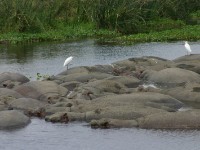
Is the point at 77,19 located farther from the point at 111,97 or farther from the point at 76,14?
the point at 111,97

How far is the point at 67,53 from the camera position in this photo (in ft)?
93.7

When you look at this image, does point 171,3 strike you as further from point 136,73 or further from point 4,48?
point 136,73

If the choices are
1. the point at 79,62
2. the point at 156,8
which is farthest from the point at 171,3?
the point at 79,62

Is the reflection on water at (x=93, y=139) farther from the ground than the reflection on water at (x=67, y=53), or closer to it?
closer to it

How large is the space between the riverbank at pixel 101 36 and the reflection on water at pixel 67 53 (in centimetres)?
133

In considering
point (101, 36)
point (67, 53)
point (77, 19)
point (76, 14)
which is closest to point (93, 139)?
point (67, 53)

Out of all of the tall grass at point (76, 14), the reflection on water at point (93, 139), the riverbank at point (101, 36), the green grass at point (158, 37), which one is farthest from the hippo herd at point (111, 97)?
the tall grass at point (76, 14)

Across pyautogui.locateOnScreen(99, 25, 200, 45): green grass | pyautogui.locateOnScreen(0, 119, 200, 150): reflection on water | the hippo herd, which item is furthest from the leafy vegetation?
pyautogui.locateOnScreen(0, 119, 200, 150): reflection on water

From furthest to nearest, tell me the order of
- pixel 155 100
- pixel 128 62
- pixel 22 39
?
pixel 22 39
pixel 128 62
pixel 155 100

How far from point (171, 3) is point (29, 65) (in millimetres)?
17875

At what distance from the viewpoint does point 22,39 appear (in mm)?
33688

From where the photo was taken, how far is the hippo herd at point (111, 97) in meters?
15.2

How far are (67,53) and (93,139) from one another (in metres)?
14.4

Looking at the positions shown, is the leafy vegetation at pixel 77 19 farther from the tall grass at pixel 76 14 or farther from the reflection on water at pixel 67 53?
the reflection on water at pixel 67 53
